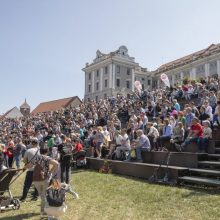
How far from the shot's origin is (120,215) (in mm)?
8695

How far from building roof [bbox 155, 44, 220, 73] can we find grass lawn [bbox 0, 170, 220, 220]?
58711 millimetres

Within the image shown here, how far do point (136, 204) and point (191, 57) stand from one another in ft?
225

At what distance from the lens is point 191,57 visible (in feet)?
244

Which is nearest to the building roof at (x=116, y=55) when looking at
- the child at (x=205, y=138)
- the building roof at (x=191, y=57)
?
the building roof at (x=191, y=57)

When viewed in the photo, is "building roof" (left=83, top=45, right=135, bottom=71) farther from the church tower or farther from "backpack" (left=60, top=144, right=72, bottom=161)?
"backpack" (left=60, top=144, right=72, bottom=161)

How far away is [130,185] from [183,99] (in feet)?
38.3

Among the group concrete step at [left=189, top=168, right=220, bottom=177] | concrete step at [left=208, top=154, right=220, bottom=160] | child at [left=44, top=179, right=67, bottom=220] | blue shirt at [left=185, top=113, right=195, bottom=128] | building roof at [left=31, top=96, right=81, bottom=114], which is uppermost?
building roof at [left=31, top=96, right=81, bottom=114]

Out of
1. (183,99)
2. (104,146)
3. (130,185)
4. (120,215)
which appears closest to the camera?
(120,215)

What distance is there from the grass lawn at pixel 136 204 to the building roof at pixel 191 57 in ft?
193

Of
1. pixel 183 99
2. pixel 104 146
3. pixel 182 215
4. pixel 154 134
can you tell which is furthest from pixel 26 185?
pixel 183 99

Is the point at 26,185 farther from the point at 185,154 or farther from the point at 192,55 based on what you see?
the point at 192,55

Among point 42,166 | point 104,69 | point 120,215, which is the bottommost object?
point 120,215

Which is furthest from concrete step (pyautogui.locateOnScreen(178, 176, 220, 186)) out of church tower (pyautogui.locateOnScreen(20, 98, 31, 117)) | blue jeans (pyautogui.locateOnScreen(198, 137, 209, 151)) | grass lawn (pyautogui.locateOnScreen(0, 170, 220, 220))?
church tower (pyautogui.locateOnScreen(20, 98, 31, 117))

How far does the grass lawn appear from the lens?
8.41 m
